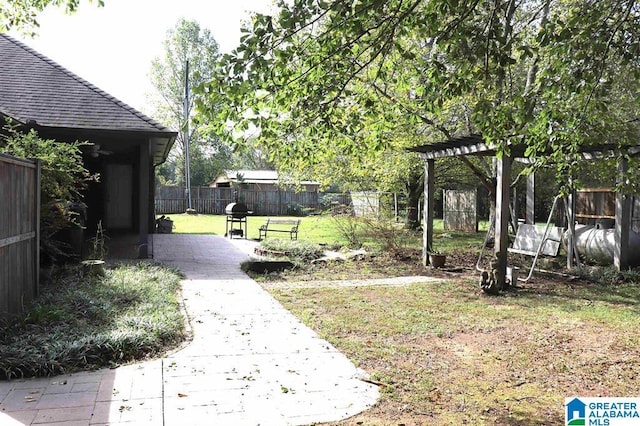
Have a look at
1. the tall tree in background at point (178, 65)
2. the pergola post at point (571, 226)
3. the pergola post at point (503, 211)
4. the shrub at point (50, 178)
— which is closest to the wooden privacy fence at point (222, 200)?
the tall tree in background at point (178, 65)

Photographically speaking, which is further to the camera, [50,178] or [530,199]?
[530,199]

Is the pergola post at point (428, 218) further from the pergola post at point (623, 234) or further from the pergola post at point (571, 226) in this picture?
the pergola post at point (623, 234)

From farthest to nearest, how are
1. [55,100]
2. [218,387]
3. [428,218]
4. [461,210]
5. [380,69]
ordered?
[461,210] < [428,218] < [55,100] < [380,69] < [218,387]

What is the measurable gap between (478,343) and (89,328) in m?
3.90

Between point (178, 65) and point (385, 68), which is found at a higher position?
point (178, 65)

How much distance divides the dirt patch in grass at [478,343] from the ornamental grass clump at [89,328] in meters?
1.71

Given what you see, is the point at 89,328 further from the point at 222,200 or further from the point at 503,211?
the point at 222,200

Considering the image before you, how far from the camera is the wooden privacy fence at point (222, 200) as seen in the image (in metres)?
32.8

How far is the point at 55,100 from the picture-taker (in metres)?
10.6

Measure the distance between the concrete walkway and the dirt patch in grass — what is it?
0.94 ft

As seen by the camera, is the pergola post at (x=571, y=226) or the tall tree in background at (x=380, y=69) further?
the pergola post at (x=571, y=226)

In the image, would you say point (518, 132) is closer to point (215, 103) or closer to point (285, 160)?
point (285, 160)

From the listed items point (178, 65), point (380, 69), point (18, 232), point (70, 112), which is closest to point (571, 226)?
point (380, 69)

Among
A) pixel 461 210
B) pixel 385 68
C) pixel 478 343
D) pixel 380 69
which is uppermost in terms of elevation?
pixel 385 68
